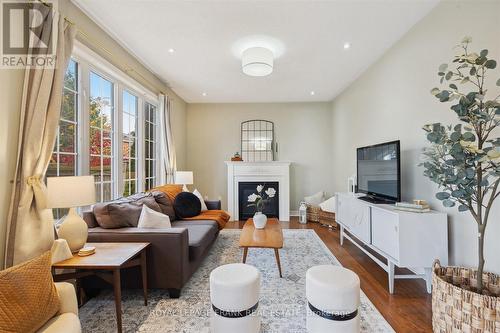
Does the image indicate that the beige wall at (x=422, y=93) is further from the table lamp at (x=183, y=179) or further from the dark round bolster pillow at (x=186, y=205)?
the table lamp at (x=183, y=179)

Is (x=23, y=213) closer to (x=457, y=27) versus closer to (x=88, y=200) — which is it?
(x=88, y=200)

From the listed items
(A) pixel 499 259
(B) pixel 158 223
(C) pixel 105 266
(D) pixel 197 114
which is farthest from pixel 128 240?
(D) pixel 197 114

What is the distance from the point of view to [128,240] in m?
2.20

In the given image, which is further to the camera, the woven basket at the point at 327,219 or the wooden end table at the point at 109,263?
the woven basket at the point at 327,219

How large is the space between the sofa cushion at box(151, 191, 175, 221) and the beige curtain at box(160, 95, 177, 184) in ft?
3.63

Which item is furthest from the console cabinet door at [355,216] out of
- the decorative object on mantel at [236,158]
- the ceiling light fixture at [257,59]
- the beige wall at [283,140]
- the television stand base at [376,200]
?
the decorative object on mantel at [236,158]

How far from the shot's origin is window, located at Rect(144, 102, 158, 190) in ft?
13.3

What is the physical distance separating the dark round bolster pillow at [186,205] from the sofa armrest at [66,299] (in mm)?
2085

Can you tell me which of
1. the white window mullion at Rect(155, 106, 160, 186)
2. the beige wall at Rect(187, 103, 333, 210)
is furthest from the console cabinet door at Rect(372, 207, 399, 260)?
the white window mullion at Rect(155, 106, 160, 186)

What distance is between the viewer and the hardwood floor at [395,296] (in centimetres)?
187

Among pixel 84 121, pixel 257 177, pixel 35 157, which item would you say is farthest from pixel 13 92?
pixel 257 177

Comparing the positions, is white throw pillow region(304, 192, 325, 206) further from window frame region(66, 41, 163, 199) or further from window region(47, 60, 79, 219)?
window region(47, 60, 79, 219)

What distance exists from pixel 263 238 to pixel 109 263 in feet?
5.29

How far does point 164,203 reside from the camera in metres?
3.37
